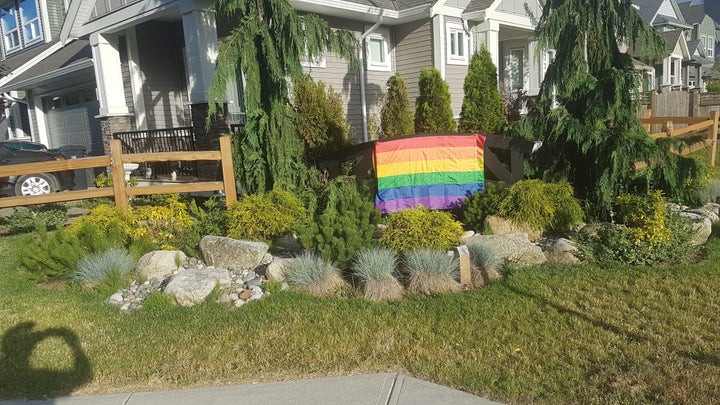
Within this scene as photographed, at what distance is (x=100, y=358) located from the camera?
4262 millimetres

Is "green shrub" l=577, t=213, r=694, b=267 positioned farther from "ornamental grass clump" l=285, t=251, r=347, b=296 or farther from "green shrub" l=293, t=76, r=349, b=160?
"green shrub" l=293, t=76, r=349, b=160

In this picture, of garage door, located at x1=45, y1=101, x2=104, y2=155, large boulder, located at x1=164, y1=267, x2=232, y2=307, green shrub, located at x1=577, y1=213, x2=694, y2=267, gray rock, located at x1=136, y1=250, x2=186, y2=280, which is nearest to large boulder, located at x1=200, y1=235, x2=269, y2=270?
gray rock, located at x1=136, y1=250, x2=186, y2=280

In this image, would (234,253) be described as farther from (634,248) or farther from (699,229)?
(699,229)

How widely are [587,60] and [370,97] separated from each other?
7.10 metres

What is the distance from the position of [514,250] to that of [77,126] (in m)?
17.3

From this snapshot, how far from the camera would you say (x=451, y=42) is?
14773 mm

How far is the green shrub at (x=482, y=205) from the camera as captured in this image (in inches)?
278

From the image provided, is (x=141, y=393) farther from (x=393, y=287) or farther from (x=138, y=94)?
(x=138, y=94)

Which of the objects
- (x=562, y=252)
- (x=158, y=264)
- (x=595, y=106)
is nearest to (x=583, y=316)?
(x=562, y=252)

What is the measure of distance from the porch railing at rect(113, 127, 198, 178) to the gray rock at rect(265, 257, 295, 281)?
6499mm

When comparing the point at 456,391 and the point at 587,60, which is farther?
the point at 587,60

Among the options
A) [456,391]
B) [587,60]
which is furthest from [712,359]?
[587,60]

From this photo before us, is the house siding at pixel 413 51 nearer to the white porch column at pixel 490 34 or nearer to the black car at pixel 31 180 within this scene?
the white porch column at pixel 490 34

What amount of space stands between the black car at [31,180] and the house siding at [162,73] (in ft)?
8.62
